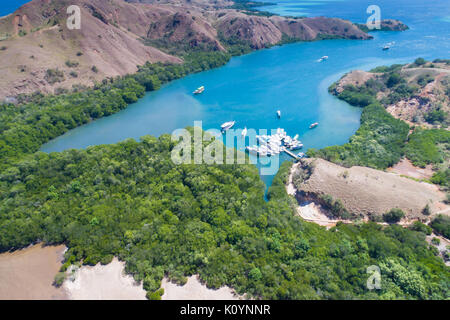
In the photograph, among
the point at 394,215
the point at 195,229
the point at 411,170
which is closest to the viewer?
the point at 195,229

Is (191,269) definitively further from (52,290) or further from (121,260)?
(52,290)

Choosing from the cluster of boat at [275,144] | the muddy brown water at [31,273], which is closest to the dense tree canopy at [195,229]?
the muddy brown water at [31,273]

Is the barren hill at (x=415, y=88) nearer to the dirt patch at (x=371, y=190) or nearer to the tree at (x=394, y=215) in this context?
the dirt patch at (x=371, y=190)

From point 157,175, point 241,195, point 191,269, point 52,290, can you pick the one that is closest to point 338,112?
point 241,195

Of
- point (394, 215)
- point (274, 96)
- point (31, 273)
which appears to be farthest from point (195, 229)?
point (274, 96)

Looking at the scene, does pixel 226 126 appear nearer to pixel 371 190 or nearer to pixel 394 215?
pixel 371 190

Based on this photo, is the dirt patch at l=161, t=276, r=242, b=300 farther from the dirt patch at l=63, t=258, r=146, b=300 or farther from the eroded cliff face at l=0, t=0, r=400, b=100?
the eroded cliff face at l=0, t=0, r=400, b=100

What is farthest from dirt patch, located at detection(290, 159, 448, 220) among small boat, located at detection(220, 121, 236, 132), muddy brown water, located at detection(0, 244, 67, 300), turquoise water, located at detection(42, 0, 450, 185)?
muddy brown water, located at detection(0, 244, 67, 300)
